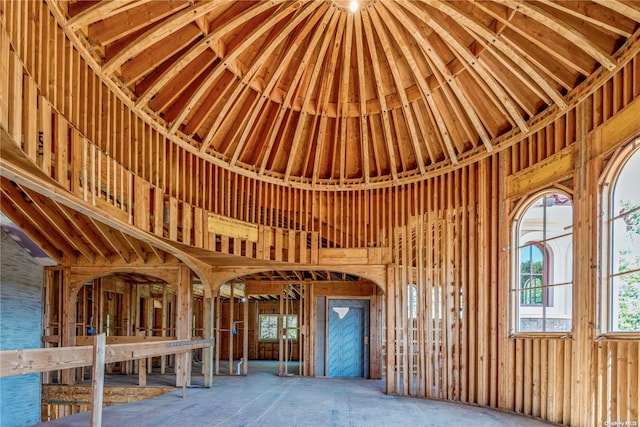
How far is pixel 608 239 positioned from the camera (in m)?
6.58

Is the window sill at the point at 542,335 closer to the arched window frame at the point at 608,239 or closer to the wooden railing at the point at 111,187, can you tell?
the arched window frame at the point at 608,239

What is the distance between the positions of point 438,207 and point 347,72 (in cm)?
345

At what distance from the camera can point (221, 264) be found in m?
11.3

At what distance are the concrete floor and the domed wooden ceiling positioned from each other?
4798 mm

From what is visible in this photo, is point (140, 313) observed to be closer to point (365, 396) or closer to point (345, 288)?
point (345, 288)

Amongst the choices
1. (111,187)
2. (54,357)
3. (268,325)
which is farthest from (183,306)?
(268,325)

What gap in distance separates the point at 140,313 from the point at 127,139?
1064 centimetres

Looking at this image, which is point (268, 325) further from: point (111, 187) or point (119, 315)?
point (111, 187)

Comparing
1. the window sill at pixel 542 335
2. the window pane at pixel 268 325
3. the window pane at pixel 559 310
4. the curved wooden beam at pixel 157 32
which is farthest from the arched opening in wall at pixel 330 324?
the curved wooden beam at pixel 157 32

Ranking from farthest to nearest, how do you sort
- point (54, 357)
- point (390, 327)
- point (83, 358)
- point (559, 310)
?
point (559, 310), point (390, 327), point (83, 358), point (54, 357)

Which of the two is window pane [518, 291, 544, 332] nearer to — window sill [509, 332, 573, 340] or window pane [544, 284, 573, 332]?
window pane [544, 284, 573, 332]

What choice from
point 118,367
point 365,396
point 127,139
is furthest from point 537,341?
point 118,367

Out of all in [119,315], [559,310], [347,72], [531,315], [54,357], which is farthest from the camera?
[119,315]

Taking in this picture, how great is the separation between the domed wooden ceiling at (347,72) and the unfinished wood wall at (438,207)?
0.39 metres
